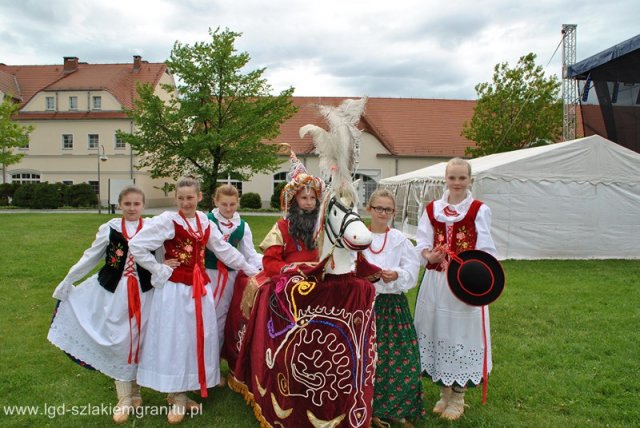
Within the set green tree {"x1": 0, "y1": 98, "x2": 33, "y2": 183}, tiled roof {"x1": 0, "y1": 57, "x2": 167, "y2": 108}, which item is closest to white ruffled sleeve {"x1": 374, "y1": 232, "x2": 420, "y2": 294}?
green tree {"x1": 0, "y1": 98, "x2": 33, "y2": 183}

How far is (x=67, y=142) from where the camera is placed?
3195 centimetres

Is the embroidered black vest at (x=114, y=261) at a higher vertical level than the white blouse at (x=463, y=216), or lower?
lower

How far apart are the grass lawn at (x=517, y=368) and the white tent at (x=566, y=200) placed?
249cm

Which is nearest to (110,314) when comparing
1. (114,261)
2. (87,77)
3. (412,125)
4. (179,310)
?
(114,261)

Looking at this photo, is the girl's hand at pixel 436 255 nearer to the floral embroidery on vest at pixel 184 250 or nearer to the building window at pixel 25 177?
the floral embroidery on vest at pixel 184 250

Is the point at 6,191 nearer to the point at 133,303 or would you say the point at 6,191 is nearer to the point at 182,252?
the point at 133,303

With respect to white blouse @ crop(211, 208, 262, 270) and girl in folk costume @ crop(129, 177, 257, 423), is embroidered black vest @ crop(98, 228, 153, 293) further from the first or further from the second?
white blouse @ crop(211, 208, 262, 270)

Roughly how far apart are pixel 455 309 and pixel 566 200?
909 centimetres

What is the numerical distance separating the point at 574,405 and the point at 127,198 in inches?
150

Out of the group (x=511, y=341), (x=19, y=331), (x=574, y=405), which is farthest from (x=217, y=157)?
(x=574, y=405)

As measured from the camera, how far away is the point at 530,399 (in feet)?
12.8

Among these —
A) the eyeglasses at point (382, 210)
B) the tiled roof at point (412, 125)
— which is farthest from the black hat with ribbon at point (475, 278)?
the tiled roof at point (412, 125)

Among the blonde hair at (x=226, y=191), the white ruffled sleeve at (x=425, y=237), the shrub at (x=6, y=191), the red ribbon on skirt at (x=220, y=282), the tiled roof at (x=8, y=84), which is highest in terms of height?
the tiled roof at (x=8, y=84)

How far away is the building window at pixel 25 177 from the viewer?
3192cm
